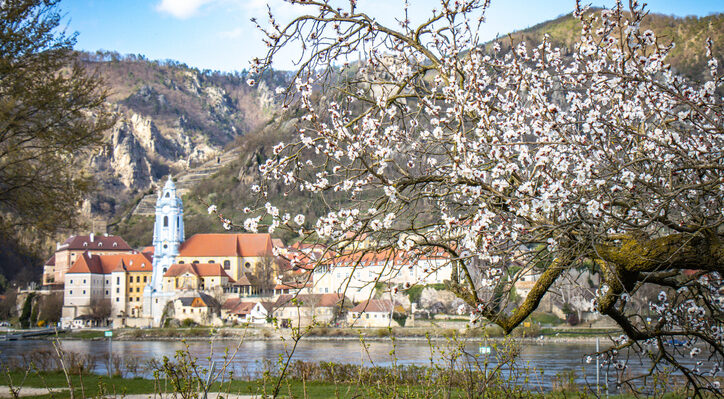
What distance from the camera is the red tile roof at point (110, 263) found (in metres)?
75.1

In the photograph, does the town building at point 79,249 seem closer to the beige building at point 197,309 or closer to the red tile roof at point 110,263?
the red tile roof at point 110,263

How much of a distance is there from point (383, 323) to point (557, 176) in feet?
167

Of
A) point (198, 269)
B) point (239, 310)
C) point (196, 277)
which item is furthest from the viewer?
point (198, 269)

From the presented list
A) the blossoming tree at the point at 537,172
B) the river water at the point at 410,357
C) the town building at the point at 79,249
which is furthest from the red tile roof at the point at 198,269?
the blossoming tree at the point at 537,172

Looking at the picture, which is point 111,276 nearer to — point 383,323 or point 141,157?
point 383,323

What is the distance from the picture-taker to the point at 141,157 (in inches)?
6954

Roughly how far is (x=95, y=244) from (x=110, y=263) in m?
10.9

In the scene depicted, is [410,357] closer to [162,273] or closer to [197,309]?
[197,309]

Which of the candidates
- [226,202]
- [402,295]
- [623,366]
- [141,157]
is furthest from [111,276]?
[141,157]

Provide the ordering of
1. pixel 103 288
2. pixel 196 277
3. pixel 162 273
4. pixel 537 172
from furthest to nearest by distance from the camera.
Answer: pixel 103 288
pixel 162 273
pixel 196 277
pixel 537 172

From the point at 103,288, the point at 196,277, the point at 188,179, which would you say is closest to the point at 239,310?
the point at 196,277

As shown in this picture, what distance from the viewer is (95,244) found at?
3438 inches

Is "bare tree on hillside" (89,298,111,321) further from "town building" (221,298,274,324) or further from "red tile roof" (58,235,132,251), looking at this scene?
"town building" (221,298,274,324)

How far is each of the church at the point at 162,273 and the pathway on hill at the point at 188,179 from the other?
116 ft
